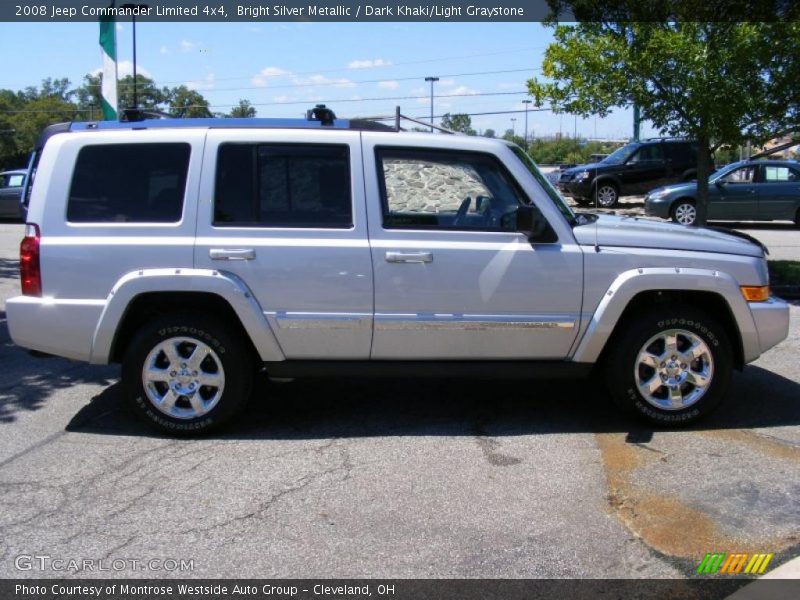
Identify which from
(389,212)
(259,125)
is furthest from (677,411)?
(259,125)

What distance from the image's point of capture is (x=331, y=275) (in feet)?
16.3

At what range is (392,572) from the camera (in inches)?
138

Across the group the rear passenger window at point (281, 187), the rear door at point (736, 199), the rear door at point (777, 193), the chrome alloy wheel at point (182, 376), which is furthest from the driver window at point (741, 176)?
the chrome alloy wheel at point (182, 376)

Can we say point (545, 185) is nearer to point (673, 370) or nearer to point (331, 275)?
point (673, 370)

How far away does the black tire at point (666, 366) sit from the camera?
5.14 meters

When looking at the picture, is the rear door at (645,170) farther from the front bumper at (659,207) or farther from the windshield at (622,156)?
the front bumper at (659,207)

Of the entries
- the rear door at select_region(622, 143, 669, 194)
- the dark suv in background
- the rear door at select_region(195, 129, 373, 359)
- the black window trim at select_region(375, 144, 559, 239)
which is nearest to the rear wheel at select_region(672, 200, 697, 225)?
the dark suv in background

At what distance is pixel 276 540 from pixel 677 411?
9.24ft

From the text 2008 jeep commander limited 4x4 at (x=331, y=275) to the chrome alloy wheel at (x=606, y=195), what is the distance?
55.0ft

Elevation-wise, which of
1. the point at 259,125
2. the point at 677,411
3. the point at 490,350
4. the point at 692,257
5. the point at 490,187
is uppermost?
the point at 259,125

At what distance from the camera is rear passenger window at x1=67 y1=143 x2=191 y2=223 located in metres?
5.05

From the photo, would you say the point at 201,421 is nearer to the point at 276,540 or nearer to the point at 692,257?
the point at 276,540

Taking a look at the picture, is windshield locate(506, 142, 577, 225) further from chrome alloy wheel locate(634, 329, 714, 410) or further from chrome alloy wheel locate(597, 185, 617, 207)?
chrome alloy wheel locate(597, 185, 617, 207)

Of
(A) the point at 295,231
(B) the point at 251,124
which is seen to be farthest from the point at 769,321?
(B) the point at 251,124
